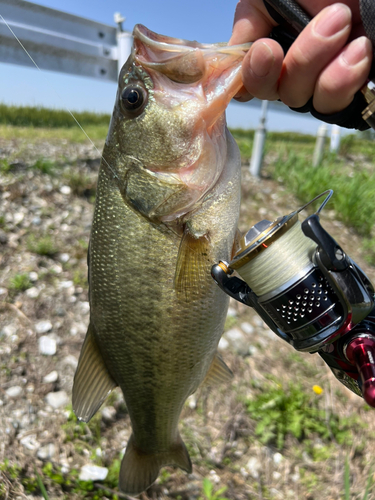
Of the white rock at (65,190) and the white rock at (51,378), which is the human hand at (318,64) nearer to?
the white rock at (51,378)

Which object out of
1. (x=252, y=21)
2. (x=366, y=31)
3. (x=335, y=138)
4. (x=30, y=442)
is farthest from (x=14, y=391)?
(x=335, y=138)

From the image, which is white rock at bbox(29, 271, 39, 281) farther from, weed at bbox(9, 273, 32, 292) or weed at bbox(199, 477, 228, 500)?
weed at bbox(199, 477, 228, 500)

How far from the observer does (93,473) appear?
1.99m

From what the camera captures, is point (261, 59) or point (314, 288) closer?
point (314, 288)

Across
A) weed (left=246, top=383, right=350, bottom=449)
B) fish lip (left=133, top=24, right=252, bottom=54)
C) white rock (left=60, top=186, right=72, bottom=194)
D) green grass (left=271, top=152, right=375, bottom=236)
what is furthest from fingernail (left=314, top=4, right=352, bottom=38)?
green grass (left=271, top=152, right=375, bottom=236)

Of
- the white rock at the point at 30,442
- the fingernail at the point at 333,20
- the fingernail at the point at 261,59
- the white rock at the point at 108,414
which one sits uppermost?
the fingernail at the point at 333,20

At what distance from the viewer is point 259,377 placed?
2.78 m

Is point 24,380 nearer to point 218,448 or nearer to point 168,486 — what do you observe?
point 168,486

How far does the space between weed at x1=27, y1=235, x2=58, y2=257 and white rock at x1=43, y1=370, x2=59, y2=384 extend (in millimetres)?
1176

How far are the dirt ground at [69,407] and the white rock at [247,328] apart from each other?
1 centimetres

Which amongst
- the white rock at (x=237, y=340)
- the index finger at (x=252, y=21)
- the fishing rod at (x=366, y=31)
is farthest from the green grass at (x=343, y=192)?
the fishing rod at (x=366, y=31)

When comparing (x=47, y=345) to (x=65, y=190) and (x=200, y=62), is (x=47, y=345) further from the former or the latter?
(x=200, y=62)

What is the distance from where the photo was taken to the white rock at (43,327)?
273cm

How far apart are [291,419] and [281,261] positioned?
182cm
